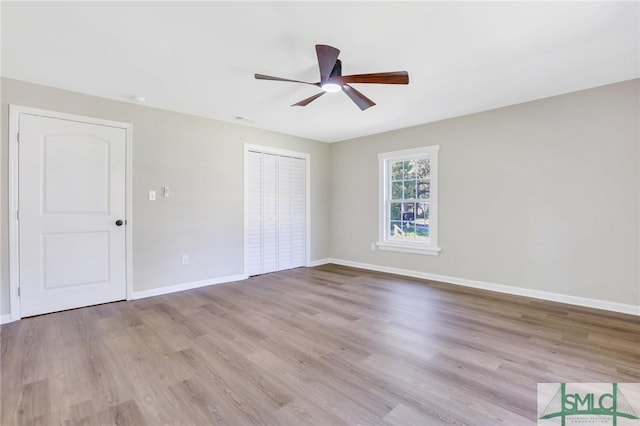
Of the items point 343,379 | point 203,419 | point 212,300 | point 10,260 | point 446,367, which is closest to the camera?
point 203,419

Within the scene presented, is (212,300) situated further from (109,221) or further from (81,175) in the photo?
(81,175)

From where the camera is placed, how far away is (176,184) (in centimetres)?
403

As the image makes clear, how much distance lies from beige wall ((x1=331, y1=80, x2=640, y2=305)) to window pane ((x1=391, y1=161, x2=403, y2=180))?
368 mm

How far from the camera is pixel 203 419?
158 cm

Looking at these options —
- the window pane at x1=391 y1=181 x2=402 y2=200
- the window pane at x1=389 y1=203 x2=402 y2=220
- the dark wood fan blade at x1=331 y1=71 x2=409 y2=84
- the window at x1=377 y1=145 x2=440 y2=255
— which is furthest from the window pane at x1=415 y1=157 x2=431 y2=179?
the dark wood fan blade at x1=331 y1=71 x2=409 y2=84

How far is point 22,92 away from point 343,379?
4.07m

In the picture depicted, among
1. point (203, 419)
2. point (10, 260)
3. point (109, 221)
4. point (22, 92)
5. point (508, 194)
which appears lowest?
point (203, 419)

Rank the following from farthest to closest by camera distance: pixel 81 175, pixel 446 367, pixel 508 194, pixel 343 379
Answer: pixel 508 194
pixel 81 175
pixel 446 367
pixel 343 379

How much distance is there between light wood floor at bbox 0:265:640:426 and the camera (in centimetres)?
166

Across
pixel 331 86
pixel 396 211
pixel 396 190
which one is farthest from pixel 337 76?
pixel 396 211

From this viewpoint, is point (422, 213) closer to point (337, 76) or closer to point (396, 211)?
point (396, 211)

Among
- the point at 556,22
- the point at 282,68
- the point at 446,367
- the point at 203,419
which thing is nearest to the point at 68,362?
the point at 203,419

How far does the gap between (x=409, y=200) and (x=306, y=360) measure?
3456mm

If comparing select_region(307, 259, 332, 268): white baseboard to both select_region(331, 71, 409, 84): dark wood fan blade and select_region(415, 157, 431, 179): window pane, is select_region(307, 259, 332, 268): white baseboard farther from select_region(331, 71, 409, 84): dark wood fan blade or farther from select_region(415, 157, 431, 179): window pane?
select_region(331, 71, 409, 84): dark wood fan blade
